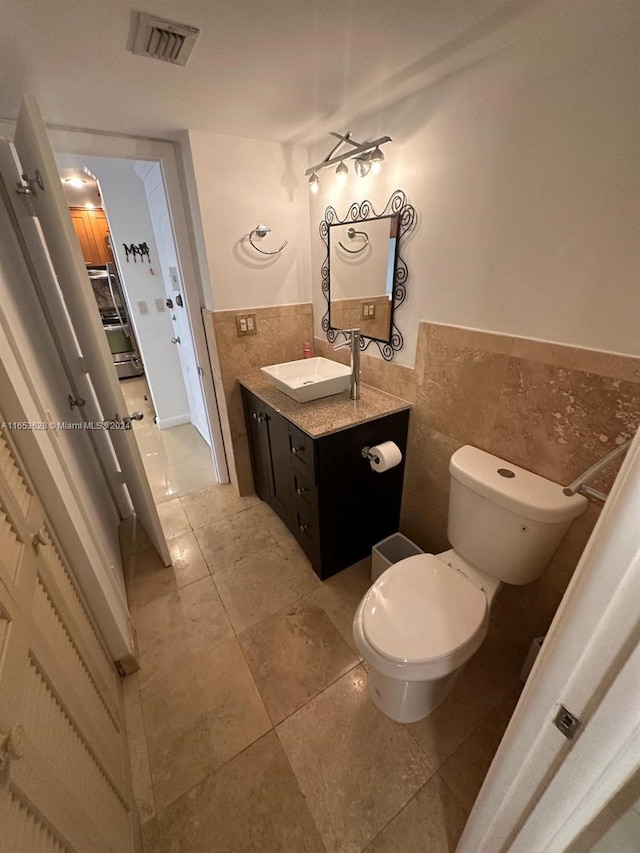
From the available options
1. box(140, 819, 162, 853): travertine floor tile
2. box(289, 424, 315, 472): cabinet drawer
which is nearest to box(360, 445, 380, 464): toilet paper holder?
box(289, 424, 315, 472): cabinet drawer

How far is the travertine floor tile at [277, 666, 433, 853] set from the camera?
3.34 ft

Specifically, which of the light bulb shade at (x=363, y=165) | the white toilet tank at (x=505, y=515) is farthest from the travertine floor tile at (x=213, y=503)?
the light bulb shade at (x=363, y=165)

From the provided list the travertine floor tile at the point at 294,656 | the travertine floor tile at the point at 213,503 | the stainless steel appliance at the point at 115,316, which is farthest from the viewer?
the stainless steel appliance at the point at 115,316

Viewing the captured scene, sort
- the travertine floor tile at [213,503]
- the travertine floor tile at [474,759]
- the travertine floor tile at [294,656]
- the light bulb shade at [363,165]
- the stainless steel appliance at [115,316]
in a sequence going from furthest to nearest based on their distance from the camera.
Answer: the stainless steel appliance at [115,316] < the travertine floor tile at [213,503] < the light bulb shade at [363,165] < the travertine floor tile at [294,656] < the travertine floor tile at [474,759]

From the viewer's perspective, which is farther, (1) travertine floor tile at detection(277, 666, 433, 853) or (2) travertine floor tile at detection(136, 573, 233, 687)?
(2) travertine floor tile at detection(136, 573, 233, 687)

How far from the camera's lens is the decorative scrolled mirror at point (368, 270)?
59.3 inches

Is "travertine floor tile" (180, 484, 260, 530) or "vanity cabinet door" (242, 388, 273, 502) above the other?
"vanity cabinet door" (242, 388, 273, 502)

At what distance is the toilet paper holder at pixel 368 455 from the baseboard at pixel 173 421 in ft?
8.19

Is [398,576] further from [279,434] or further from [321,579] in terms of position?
[279,434]

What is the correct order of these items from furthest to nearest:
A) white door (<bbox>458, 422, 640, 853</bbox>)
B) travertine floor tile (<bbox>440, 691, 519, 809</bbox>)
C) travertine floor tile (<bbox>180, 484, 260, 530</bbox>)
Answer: travertine floor tile (<bbox>180, 484, 260, 530</bbox>), travertine floor tile (<bbox>440, 691, 519, 809</bbox>), white door (<bbox>458, 422, 640, 853</bbox>)

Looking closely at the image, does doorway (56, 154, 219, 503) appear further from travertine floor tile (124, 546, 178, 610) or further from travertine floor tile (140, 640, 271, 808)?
travertine floor tile (140, 640, 271, 808)

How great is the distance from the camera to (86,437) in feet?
6.03

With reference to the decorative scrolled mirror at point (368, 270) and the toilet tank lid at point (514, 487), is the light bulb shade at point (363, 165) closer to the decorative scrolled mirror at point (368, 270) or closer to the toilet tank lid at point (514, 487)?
the decorative scrolled mirror at point (368, 270)

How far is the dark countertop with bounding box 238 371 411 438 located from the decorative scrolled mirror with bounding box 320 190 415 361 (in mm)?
225
